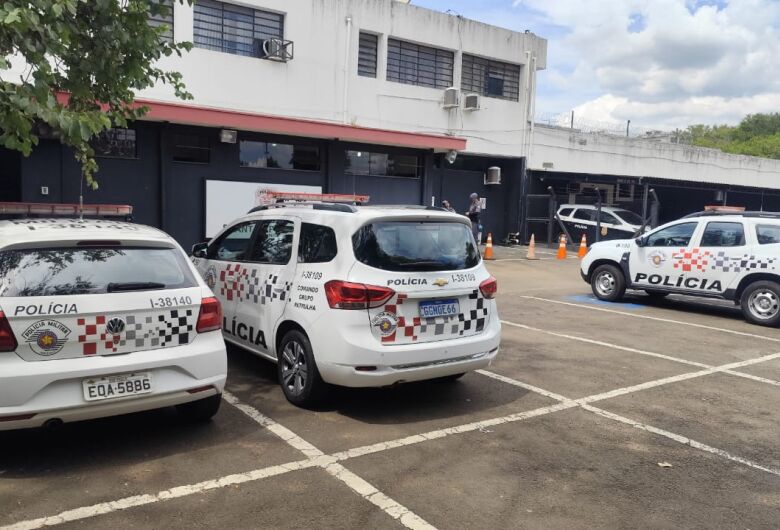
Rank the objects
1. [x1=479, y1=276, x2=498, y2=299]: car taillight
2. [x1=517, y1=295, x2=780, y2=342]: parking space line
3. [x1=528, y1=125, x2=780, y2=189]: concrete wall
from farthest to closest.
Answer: [x1=528, y1=125, x2=780, y2=189]: concrete wall, [x1=517, y1=295, x2=780, y2=342]: parking space line, [x1=479, y1=276, x2=498, y2=299]: car taillight

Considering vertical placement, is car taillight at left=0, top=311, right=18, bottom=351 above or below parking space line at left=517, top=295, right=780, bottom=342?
above

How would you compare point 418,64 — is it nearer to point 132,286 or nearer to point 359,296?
point 359,296

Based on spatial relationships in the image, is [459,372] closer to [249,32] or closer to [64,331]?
[64,331]

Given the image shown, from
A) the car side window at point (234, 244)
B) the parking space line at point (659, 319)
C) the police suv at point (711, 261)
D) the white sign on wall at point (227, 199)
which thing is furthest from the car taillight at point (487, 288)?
the white sign on wall at point (227, 199)

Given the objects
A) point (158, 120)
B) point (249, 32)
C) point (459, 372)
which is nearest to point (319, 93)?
point (249, 32)

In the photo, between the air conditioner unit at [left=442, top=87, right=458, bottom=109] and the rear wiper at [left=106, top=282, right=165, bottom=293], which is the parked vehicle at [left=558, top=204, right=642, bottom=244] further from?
the rear wiper at [left=106, top=282, right=165, bottom=293]

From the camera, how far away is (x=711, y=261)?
1038cm

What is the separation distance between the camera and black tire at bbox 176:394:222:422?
191 inches

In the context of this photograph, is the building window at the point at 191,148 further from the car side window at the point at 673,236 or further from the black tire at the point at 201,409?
the black tire at the point at 201,409

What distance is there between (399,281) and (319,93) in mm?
14479

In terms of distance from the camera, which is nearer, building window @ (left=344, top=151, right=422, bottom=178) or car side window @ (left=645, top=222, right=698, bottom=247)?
car side window @ (left=645, top=222, right=698, bottom=247)

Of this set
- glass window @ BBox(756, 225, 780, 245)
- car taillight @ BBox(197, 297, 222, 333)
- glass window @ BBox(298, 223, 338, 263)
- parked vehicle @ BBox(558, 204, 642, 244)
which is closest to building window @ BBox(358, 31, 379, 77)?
parked vehicle @ BBox(558, 204, 642, 244)

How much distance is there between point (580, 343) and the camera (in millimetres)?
8258

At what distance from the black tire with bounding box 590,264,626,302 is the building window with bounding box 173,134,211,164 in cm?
988
